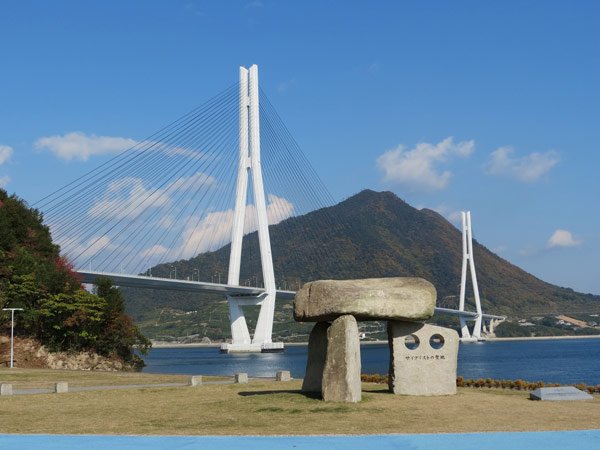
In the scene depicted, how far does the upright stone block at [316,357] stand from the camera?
15472mm

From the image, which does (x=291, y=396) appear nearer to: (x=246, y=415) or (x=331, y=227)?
(x=246, y=415)

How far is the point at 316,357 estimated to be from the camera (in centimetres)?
1567

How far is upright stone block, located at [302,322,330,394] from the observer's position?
15.5 meters

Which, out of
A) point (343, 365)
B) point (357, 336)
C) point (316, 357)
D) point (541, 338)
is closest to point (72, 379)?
point (316, 357)

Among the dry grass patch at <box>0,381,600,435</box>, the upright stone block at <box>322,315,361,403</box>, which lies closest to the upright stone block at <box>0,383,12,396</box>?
the dry grass patch at <box>0,381,600,435</box>

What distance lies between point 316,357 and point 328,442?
5.41 metres

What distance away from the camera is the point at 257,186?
52.1 metres

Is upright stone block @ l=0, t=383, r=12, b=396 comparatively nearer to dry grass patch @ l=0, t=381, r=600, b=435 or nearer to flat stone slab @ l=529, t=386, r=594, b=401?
dry grass patch @ l=0, t=381, r=600, b=435

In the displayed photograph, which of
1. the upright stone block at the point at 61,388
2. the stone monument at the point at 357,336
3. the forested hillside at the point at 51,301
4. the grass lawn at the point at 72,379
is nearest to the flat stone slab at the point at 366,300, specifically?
the stone monument at the point at 357,336

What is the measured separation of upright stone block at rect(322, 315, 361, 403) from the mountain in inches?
2973

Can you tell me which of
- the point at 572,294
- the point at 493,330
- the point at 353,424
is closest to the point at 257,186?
the point at 353,424

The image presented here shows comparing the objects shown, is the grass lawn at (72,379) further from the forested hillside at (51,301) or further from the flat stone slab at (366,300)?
the forested hillside at (51,301)

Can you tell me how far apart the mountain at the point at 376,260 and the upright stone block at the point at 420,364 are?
74.4m

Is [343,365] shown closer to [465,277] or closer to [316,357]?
[316,357]
